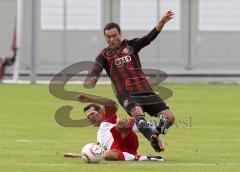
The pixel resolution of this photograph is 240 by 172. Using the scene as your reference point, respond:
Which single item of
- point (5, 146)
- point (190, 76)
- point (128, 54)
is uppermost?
point (128, 54)

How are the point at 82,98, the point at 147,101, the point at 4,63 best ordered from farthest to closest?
the point at 4,63
the point at 147,101
the point at 82,98

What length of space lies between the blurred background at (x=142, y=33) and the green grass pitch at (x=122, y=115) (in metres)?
10.6

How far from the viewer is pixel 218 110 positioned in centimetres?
2769

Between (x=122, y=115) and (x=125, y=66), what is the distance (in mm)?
9680

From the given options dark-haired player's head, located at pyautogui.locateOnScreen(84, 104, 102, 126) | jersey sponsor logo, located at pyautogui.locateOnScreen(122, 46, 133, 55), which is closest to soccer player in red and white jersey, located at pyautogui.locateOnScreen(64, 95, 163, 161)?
dark-haired player's head, located at pyautogui.locateOnScreen(84, 104, 102, 126)

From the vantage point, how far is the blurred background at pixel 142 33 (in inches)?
1789

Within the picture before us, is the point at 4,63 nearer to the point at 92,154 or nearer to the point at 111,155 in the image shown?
the point at 111,155

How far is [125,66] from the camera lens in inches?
608

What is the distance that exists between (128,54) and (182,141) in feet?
12.6

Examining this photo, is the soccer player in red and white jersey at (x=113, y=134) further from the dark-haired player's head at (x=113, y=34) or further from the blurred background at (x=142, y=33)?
→ the blurred background at (x=142, y=33)

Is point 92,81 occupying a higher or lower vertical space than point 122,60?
lower

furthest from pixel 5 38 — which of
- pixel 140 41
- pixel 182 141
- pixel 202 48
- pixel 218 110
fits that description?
pixel 140 41

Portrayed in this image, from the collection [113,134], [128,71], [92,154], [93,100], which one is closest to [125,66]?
[128,71]

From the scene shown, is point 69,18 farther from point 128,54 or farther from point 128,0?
point 128,54
